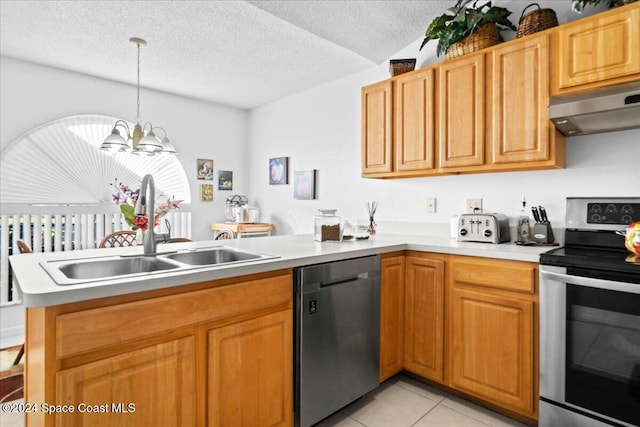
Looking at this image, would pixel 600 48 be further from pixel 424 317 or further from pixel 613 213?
pixel 424 317

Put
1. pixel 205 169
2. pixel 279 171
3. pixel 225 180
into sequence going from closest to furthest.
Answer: pixel 279 171 < pixel 205 169 < pixel 225 180

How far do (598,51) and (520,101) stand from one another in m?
0.41

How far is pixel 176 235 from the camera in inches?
168

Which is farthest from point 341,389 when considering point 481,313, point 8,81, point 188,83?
point 8,81

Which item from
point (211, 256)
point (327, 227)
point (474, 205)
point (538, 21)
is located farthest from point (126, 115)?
point (538, 21)

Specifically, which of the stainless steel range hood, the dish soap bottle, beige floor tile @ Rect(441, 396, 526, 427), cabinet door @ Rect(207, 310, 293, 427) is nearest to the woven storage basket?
the stainless steel range hood

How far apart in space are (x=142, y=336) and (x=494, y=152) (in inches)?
84.4

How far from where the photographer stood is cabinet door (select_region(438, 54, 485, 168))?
2258 mm

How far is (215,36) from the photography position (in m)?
2.84

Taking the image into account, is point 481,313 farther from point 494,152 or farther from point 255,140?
point 255,140

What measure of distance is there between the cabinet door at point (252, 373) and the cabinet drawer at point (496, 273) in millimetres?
1040

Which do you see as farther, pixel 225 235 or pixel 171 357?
pixel 225 235

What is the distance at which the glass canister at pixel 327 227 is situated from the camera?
2.35 meters

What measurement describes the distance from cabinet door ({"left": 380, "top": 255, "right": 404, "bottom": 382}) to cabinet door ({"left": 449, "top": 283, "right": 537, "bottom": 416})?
0.33 metres
